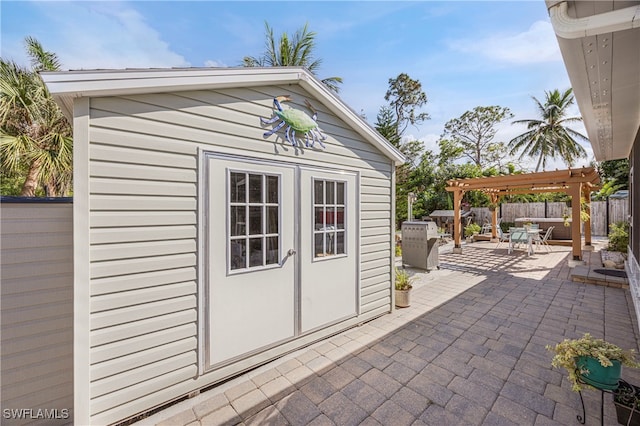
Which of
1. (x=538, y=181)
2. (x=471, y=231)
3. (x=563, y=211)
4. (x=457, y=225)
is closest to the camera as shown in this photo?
(x=538, y=181)

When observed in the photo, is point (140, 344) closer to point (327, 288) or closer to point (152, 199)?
point (152, 199)

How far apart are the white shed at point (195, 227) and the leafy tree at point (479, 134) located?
17927mm

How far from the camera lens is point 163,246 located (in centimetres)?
202

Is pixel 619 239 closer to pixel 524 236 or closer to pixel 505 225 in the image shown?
pixel 524 236

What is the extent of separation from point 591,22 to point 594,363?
2241 mm

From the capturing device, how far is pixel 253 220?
2.49 meters

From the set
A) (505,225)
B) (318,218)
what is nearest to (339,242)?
(318,218)

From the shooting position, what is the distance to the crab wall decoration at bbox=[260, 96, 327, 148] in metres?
2.64

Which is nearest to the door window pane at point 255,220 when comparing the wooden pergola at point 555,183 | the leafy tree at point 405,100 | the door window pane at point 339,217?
the door window pane at point 339,217

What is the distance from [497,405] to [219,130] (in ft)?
10.3

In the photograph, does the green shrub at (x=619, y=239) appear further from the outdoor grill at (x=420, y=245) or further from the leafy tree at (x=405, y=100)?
the leafy tree at (x=405, y=100)

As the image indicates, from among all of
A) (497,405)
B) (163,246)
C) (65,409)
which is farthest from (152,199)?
(497,405)

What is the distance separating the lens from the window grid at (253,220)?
2375 mm

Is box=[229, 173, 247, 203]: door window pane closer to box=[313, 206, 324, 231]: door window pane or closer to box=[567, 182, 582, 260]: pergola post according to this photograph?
box=[313, 206, 324, 231]: door window pane
